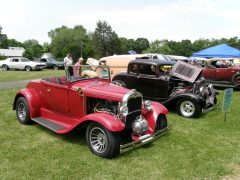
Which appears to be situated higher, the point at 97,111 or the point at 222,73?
the point at 222,73

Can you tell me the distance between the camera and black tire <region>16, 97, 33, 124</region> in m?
5.21

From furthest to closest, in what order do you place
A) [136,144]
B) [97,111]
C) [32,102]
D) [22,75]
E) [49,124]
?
[22,75]
[32,102]
[49,124]
[97,111]
[136,144]

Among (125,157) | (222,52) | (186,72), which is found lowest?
(125,157)

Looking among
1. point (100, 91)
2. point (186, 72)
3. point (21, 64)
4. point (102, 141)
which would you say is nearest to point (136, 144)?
point (102, 141)

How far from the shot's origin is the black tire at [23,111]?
5215 millimetres

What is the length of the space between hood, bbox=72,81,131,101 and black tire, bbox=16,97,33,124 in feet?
5.56

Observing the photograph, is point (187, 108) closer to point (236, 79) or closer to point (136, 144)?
point (136, 144)

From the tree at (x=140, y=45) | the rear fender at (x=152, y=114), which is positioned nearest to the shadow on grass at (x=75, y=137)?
the rear fender at (x=152, y=114)

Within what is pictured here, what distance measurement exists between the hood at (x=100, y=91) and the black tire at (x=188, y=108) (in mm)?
2853

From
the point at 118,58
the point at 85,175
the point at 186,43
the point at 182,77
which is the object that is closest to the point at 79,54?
the point at 118,58

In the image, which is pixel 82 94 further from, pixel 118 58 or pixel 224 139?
pixel 118 58

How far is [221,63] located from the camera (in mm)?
11742

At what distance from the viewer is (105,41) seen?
Answer: 60000 millimetres

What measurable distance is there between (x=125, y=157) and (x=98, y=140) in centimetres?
61
